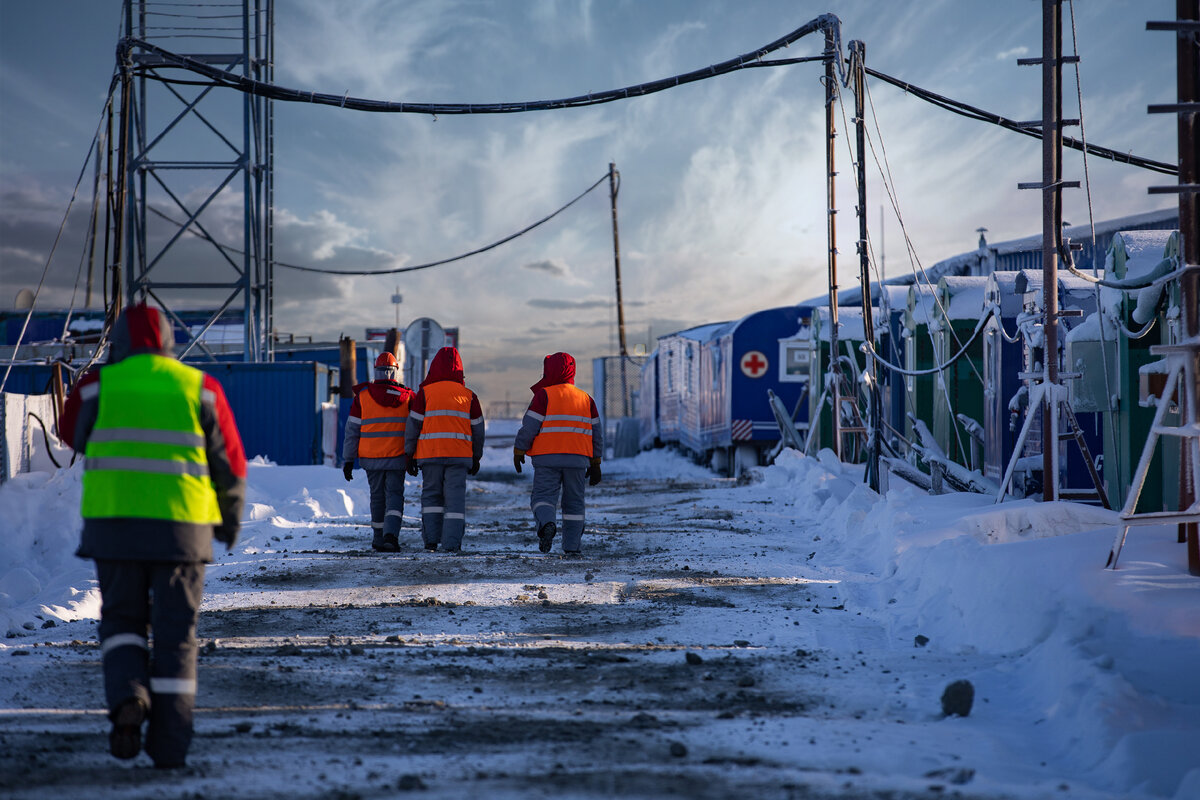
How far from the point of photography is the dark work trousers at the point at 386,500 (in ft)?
33.4

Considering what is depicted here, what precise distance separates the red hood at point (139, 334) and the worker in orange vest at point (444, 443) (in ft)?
19.2

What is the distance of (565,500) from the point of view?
396 inches

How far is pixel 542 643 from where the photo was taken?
5934 mm

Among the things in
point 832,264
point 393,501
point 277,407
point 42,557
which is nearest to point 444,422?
point 393,501

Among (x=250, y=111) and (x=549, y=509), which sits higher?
(x=250, y=111)

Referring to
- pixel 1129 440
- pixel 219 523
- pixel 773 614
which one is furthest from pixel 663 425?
pixel 219 523

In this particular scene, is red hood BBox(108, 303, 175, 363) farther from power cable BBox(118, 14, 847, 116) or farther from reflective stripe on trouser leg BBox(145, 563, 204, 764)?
power cable BBox(118, 14, 847, 116)

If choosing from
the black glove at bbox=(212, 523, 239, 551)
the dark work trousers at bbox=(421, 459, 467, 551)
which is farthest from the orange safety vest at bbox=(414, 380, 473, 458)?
the black glove at bbox=(212, 523, 239, 551)

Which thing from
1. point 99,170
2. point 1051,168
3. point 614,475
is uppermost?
point 99,170

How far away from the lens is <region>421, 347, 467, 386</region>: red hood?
10086 millimetres

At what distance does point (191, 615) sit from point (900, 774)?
2.66 meters

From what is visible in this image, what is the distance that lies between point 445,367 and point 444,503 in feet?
4.45

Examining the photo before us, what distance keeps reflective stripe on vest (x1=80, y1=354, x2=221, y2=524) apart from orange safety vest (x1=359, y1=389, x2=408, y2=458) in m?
6.39

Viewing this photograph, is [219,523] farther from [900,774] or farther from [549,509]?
[549,509]
